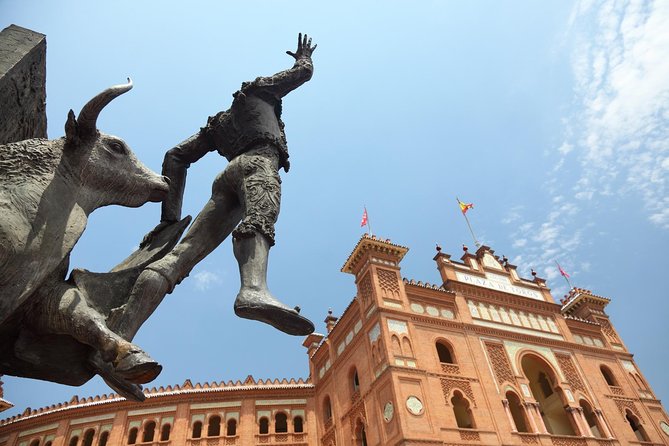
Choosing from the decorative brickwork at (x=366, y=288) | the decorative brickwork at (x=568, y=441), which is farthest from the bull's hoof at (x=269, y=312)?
the decorative brickwork at (x=568, y=441)

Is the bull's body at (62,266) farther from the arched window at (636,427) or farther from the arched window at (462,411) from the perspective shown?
the arched window at (636,427)

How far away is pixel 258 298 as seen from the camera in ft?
4.37

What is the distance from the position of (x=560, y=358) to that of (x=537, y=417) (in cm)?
410

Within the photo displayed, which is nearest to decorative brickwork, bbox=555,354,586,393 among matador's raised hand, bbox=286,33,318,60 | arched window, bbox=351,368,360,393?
arched window, bbox=351,368,360,393

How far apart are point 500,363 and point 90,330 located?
19.3m

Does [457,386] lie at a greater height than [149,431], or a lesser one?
lesser

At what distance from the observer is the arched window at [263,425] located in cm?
2145

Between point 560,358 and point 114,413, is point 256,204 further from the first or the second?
point 114,413

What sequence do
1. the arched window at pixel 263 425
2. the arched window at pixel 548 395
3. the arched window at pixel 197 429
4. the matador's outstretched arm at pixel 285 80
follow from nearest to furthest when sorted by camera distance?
the matador's outstretched arm at pixel 285 80 < the arched window at pixel 548 395 < the arched window at pixel 197 429 < the arched window at pixel 263 425

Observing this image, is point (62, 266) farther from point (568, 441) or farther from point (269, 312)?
point (568, 441)

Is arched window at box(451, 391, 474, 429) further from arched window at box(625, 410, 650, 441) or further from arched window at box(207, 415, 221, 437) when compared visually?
arched window at box(207, 415, 221, 437)

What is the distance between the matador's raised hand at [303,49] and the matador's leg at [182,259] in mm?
745

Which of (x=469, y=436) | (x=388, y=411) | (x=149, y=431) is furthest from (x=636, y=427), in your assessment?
(x=149, y=431)

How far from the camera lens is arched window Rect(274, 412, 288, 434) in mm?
21891
